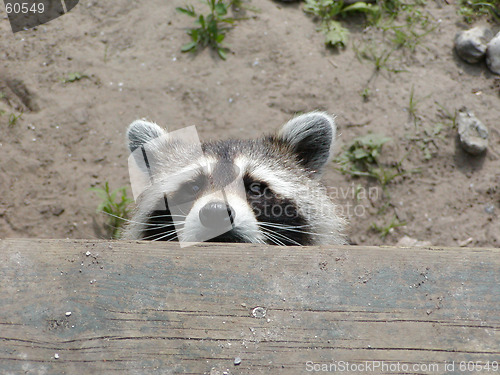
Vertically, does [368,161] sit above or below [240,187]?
below

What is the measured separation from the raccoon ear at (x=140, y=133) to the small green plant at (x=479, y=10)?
161 inches

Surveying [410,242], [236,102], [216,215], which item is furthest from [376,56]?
[216,215]

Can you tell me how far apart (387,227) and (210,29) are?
2928 millimetres

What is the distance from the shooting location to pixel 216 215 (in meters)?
2.88

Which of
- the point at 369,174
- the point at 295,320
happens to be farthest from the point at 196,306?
the point at 369,174

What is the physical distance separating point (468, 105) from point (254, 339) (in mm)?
4329

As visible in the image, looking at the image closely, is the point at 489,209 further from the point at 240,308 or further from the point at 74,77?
the point at 74,77

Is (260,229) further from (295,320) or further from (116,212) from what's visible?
(116,212)

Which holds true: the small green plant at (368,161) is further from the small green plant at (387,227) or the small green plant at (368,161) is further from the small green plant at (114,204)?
the small green plant at (114,204)

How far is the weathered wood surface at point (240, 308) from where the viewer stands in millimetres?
1698

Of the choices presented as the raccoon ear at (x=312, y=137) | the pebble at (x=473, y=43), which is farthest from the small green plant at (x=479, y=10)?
the raccoon ear at (x=312, y=137)

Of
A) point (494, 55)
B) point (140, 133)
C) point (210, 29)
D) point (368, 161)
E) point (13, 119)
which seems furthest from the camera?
point (210, 29)

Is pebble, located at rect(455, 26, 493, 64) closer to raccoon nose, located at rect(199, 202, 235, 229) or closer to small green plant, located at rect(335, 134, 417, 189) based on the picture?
small green plant, located at rect(335, 134, 417, 189)

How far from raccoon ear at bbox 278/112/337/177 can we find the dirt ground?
115 cm
